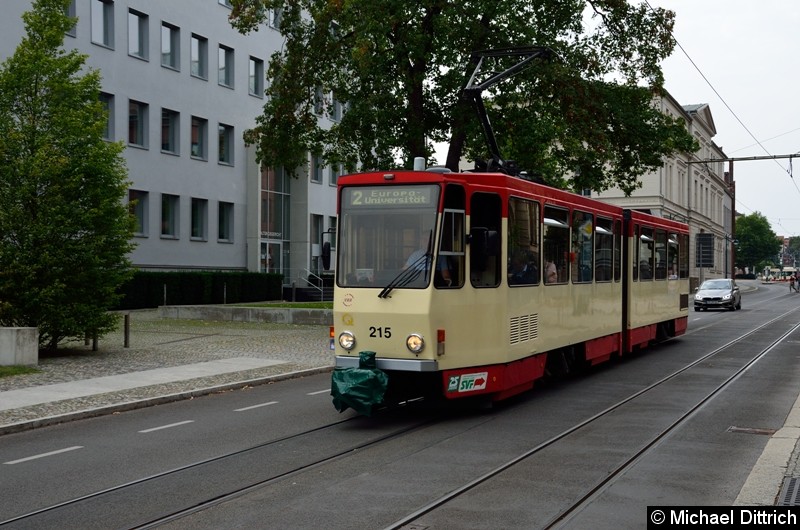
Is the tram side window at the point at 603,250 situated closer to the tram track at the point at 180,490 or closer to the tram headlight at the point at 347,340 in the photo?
the tram headlight at the point at 347,340

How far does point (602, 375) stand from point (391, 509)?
33.1 feet

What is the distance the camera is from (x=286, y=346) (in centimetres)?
2172

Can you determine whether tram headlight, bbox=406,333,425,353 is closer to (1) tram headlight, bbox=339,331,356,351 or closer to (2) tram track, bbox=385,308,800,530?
(1) tram headlight, bbox=339,331,356,351

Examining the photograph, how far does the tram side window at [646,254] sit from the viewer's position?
19328mm

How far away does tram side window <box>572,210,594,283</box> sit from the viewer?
48.5ft

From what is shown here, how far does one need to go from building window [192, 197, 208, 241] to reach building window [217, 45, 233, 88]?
5.94 metres

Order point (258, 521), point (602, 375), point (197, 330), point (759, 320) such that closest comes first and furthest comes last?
point (258, 521) < point (602, 375) < point (197, 330) < point (759, 320)

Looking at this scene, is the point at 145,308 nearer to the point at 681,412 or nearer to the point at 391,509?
the point at 681,412

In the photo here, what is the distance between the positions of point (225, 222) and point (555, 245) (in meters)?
33.1

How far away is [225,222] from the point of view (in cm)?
4503

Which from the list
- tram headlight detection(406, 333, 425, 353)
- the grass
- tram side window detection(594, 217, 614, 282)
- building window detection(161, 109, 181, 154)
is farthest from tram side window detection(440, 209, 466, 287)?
Answer: building window detection(161, 109, 181, 154)

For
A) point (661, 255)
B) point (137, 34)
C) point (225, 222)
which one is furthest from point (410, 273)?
point (225, 222)

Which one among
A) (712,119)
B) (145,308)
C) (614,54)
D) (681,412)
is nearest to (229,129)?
(145,308)

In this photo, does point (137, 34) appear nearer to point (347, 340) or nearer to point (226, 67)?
point (226, 67)
